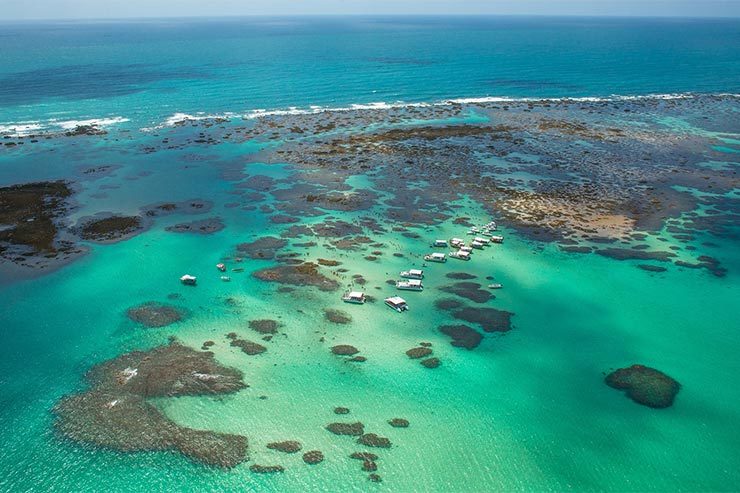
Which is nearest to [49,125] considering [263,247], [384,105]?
[384,105]

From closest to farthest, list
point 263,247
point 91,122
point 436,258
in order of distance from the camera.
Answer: point 436,258
point 263,247
point 91,122

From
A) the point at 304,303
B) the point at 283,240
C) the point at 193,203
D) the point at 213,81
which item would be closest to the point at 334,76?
the point at 213,81

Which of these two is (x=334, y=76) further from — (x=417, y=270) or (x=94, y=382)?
(x=94, y=382)

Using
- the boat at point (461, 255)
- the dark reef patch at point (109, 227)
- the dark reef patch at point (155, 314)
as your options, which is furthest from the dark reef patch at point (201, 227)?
the boat at point (461, 255)

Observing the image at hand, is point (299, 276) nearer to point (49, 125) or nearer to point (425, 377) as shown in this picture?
point (425, 377)

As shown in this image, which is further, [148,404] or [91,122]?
[91,122]

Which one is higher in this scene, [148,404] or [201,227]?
[201,227]
